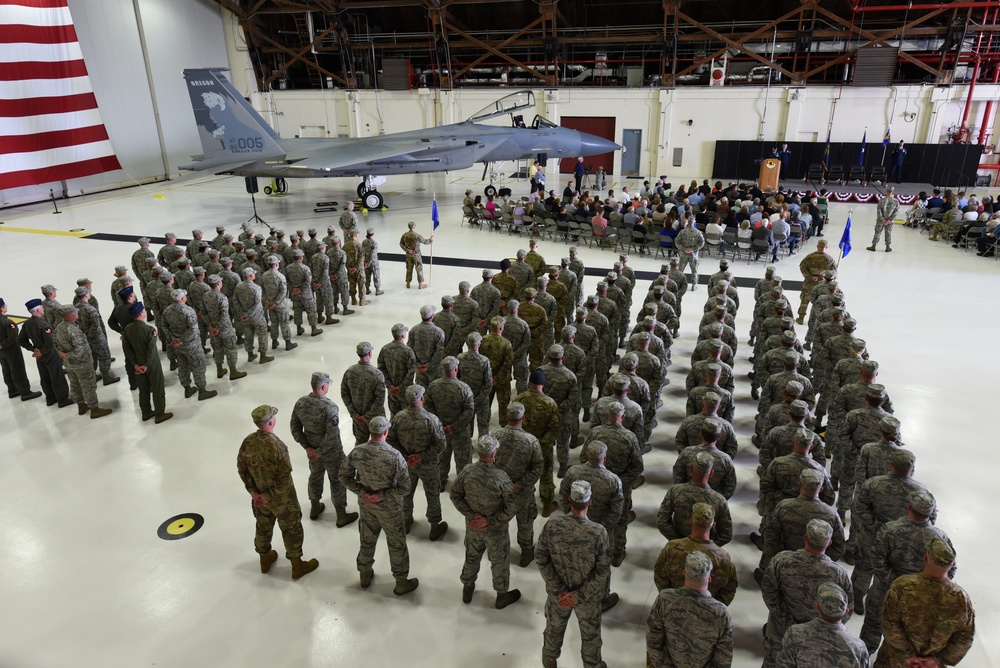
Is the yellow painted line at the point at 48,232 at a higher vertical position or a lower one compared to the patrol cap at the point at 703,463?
lower

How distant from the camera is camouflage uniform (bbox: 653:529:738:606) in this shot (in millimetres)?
3828

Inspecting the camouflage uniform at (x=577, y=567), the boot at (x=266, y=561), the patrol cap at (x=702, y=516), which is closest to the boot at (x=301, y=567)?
the boot at (x=266, y=561)

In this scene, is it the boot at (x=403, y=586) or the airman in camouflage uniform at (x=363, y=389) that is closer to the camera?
the boot at (x=403, y=586)

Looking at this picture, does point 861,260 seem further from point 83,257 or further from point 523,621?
point 83,257

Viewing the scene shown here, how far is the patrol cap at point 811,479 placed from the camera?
418 centimetres

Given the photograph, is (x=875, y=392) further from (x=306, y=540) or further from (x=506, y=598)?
(x=306, y=540)

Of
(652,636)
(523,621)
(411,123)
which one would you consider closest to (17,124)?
(411,123)

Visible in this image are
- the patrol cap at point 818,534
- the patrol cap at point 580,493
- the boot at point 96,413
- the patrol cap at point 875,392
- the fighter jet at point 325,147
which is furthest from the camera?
the fighter jet at point 325,147

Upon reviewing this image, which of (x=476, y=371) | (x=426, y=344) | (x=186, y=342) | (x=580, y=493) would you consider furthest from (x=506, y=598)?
(x=186, y=342)

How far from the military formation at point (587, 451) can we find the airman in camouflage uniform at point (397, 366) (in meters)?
0.02

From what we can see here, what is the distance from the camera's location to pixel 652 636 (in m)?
3.58

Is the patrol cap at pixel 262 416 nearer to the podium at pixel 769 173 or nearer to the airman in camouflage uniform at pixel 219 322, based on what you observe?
the airman in camouflage uniform at pixel 219 322

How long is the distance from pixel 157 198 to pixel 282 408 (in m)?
19.5

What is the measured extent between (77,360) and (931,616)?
8.99 meters
